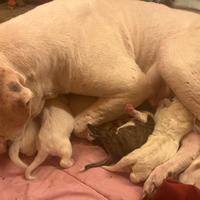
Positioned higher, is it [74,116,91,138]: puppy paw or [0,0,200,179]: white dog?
[0,0,200,179]: white dog

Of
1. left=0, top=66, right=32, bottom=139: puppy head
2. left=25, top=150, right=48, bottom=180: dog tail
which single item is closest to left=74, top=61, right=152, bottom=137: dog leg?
left=25, top=150, right=48, bottom=180: dog tail

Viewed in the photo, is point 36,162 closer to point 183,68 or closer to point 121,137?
point 121,137

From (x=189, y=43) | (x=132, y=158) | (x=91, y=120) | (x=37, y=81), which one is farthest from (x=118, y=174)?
(x=189, y=43)

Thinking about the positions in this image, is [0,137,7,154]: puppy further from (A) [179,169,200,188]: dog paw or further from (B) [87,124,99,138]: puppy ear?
(A) [179,169,200,188]: dog paw

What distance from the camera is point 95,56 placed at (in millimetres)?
1688

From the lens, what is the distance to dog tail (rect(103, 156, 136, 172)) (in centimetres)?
149

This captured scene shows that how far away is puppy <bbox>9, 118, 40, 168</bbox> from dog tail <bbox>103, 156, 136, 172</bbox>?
30 cm

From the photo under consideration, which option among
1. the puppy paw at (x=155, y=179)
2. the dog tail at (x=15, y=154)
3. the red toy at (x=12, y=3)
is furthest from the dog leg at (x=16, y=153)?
the red toy at (x=12, y=3)

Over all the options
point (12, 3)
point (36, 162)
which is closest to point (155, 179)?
point (36, 162)

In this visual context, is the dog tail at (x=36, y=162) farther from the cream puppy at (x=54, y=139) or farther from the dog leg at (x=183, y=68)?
the dog leg at (x=183, y=68)

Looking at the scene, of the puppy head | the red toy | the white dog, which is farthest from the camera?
the red toy

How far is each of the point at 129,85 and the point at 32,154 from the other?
47 centimetres

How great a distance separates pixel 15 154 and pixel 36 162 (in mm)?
87

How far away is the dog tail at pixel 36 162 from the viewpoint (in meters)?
1.57
